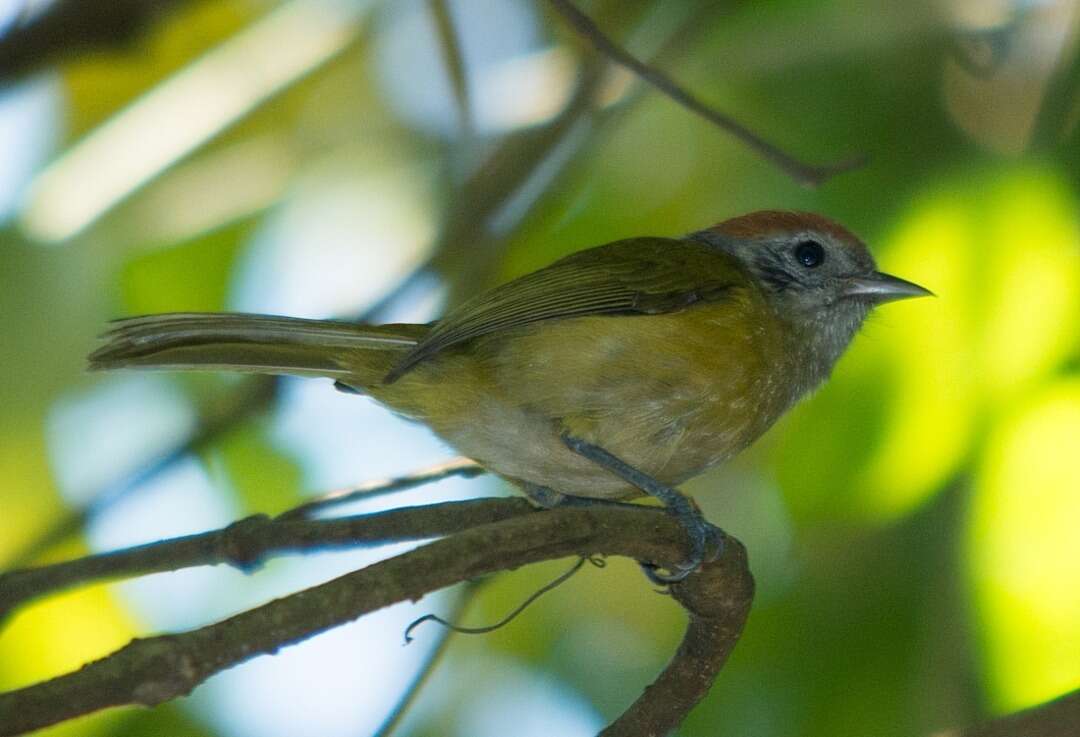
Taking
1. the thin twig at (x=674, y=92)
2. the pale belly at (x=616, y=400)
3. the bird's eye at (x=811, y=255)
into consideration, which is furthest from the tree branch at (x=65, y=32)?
the bird's eye at (x=811, y=255)

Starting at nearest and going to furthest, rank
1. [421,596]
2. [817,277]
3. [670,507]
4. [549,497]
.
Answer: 1. [421,596]
2. [670,507]
3. [549,497]
4. [817,277]

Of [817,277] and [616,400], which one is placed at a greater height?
[817,277]

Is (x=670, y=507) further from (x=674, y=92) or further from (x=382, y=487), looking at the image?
(x=674, y=92)

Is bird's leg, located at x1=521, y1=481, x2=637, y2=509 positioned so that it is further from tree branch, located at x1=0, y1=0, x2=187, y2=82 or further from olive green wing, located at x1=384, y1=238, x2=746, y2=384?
tree branch, located at x1=0, y1=0, x2=187, y2=82

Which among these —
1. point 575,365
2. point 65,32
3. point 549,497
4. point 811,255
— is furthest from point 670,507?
point 65,32

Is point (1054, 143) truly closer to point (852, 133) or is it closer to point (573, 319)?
A: point (852, 133)

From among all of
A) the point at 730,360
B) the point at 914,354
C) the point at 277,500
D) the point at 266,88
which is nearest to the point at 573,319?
the point at 730,360

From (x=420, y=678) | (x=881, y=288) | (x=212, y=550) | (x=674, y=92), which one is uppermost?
(x=674, y=92)

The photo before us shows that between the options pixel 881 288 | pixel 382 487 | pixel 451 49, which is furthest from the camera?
pixel 451 49
